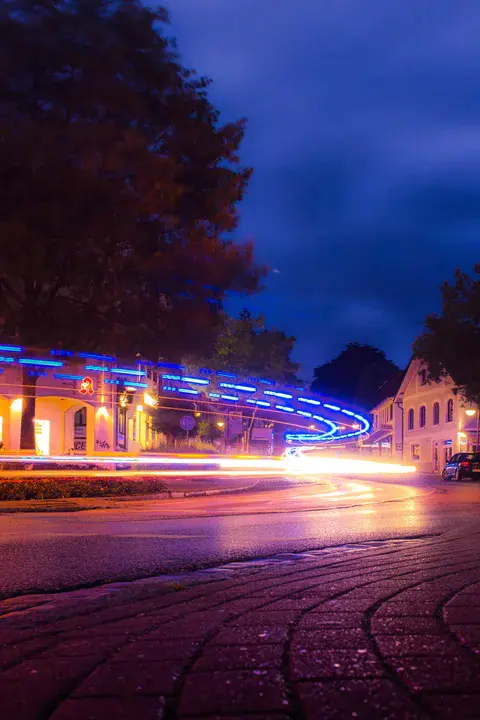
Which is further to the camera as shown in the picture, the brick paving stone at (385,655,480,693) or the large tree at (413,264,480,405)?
the large tree at (413,264,480,405)

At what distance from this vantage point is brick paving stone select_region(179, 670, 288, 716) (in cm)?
369

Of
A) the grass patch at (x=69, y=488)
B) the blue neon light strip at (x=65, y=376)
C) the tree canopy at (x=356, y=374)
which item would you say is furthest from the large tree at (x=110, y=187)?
the tree canopy at (x=356, y=374)

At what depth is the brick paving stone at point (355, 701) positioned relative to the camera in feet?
11.7

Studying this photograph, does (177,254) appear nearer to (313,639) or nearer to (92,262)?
(92,262)

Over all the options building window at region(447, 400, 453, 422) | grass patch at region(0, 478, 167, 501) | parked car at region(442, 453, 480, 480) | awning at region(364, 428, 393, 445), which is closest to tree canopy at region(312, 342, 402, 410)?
awning at region(364, 428, 393, 445)

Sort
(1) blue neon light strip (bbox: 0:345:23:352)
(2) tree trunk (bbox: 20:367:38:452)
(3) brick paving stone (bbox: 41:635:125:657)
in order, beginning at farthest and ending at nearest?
(1) blue neon light strip (bbox: 0:345:23:352) < (2) tree trunk (bbox: 20:367:38:452) < (3) brick paving stone (bbox: 41:635:125:657)

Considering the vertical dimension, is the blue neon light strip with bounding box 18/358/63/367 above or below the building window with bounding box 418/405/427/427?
above

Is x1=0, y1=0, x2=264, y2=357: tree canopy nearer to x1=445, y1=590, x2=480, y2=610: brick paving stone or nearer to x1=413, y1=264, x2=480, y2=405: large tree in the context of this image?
x1=445, y1=590, x2=480, y2=610: brick paving stone

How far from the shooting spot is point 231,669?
4340 millimetres

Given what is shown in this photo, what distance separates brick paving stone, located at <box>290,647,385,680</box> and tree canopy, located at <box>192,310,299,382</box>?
6087 cm

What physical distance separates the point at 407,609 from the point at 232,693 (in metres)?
2.48

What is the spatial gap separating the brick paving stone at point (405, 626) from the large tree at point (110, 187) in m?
12.2

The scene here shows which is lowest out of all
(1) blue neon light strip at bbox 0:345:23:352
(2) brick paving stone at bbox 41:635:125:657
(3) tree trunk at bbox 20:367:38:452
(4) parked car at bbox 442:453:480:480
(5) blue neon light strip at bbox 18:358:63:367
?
(4) parked car at bbox 442:453:480:480

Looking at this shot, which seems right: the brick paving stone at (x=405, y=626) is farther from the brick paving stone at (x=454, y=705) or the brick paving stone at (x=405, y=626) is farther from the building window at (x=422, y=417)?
the building window at (x=422, y=417)
